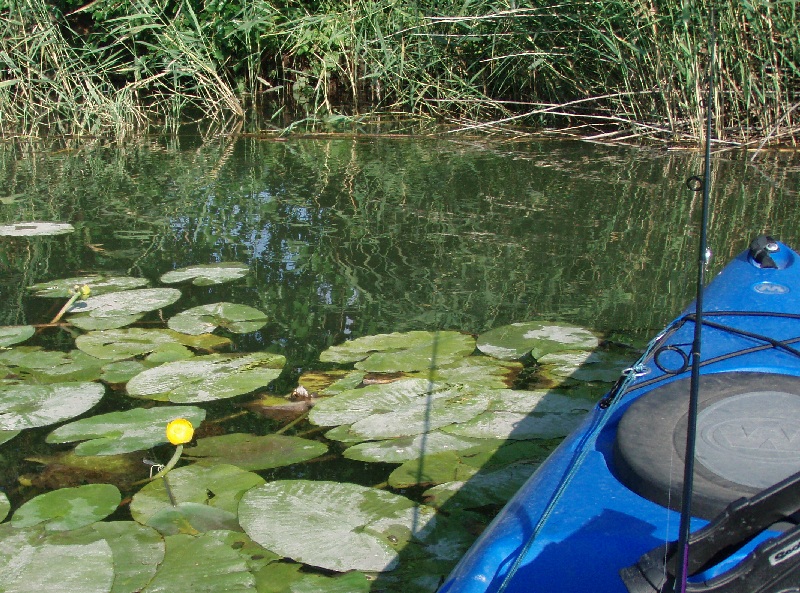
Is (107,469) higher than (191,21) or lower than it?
lower

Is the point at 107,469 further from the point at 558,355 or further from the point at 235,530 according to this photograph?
the point at 558,355

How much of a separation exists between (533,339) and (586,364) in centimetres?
19

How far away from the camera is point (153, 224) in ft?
11.5

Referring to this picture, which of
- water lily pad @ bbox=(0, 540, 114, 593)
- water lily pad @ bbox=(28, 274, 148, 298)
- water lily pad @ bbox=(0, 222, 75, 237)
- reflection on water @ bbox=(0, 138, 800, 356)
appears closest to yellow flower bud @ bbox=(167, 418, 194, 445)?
water lily pad @ bbox=(0, 540, 114, 593)

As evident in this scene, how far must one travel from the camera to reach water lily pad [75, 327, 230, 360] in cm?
227

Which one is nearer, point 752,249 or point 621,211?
point 752,249

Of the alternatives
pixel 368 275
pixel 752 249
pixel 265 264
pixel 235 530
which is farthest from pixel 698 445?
pixel 265 264

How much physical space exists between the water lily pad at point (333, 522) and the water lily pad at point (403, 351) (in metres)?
0.61

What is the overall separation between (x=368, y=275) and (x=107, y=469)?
1322 millimetres

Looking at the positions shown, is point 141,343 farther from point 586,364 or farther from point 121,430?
point 586,364

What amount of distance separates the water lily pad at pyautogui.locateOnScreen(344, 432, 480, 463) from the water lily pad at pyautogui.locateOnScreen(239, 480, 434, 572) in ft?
0.46

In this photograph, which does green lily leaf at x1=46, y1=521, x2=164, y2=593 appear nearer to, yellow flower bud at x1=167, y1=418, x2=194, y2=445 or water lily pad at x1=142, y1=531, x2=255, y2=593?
water lily pad at x1=142, y1=531, x2=255, y2=593

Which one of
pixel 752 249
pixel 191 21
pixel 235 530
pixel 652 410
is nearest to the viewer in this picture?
pixel 652 410

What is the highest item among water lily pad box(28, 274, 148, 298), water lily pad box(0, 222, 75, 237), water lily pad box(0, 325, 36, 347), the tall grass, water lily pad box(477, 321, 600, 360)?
the tall grass
